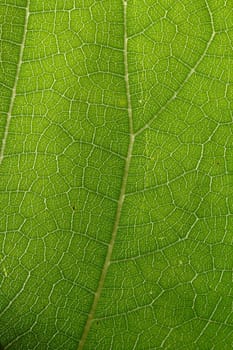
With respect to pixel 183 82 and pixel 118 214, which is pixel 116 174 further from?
pixel 183 82

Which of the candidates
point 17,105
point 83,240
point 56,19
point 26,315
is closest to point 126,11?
point 56,19

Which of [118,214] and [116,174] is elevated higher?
[116,174]

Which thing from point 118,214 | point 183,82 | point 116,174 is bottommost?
point 118,214

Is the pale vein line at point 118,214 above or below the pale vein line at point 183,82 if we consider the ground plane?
below

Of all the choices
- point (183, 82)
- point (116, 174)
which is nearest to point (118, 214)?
point (116, 174)

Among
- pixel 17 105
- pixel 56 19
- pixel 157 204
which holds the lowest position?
pixel 157 204

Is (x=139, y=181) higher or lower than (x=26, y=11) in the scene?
lower

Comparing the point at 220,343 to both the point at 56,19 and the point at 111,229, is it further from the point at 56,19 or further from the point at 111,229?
the point at 56,19

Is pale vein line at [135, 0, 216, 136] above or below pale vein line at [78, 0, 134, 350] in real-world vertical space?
above
